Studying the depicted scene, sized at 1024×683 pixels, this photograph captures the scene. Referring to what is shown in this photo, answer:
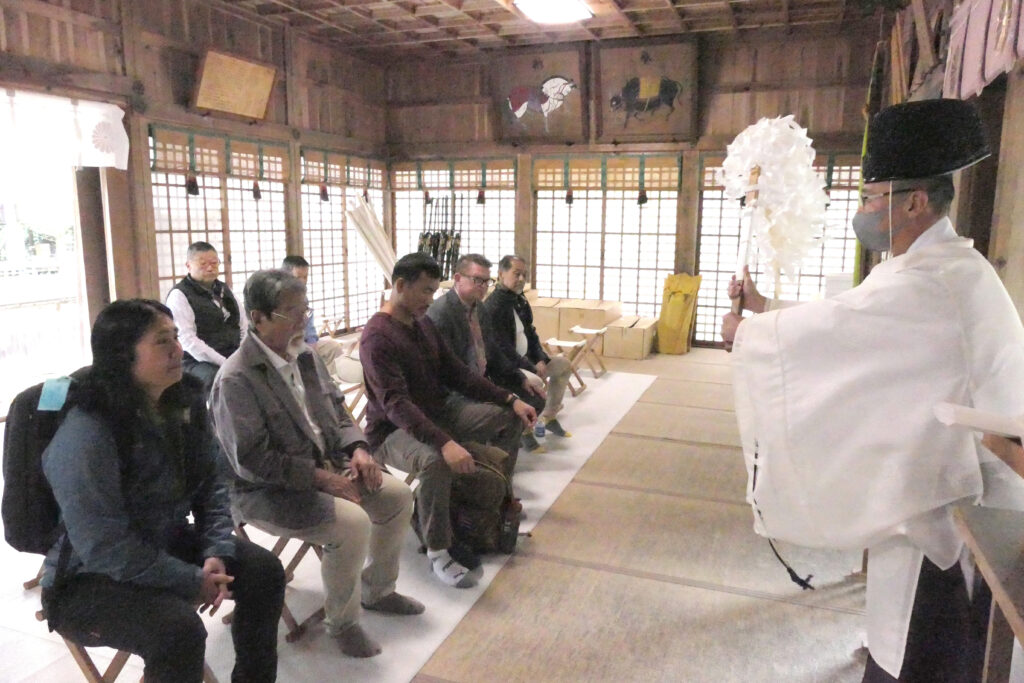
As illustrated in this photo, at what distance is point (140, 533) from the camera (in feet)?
5.74

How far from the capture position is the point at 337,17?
22.9 feet

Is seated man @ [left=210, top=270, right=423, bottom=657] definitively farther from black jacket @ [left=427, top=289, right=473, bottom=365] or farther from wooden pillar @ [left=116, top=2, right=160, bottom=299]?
wooden pillar @ [left=116, top=2, right=160, bottom=299]

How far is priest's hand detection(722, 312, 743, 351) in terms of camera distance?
1696mm

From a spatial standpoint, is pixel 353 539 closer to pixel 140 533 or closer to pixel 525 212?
pixel 140 533

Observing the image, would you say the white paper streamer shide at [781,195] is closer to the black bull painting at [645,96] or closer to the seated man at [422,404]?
the seated man at [422,404]

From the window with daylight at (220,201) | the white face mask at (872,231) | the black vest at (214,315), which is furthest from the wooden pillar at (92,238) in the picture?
the white face mask at (872,231)

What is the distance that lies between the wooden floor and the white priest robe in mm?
754

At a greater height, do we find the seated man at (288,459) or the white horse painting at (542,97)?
the white horse painting at (542,97)

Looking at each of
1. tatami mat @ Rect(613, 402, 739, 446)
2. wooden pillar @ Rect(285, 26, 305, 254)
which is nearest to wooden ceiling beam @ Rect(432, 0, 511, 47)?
wooden pillar @ Rect(285, 26, 305, 254)

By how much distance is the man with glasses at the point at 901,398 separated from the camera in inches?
56.9

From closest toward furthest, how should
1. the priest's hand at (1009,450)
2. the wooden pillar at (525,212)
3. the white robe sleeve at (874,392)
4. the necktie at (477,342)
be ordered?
the priest's hand at (1009,450)
the white robe sleeve at (874,392)
the necktie at (477,342)
the wooden pillar at (525,212)

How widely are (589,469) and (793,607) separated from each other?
164cm

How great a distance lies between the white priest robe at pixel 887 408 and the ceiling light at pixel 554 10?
17.0ft

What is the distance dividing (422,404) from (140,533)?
4.56ft
